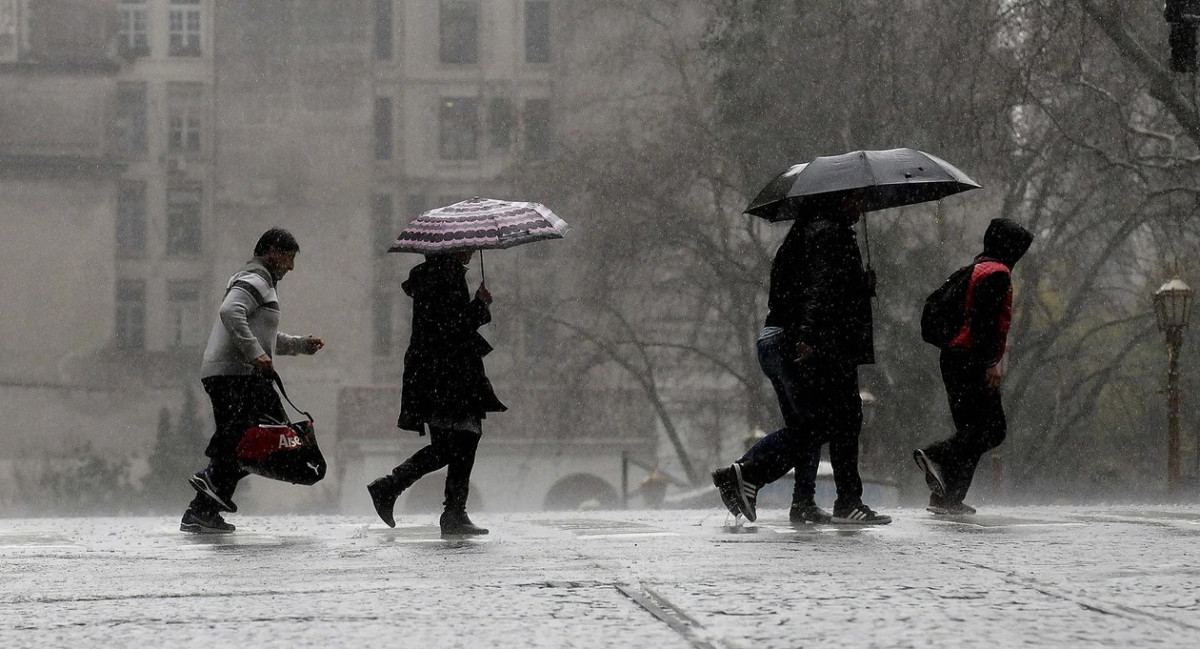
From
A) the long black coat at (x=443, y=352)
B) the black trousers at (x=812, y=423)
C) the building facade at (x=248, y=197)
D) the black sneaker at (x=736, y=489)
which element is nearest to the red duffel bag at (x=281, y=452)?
the long black coat at (x=443, y=352)

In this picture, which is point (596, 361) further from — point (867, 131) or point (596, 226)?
point (867, 131)

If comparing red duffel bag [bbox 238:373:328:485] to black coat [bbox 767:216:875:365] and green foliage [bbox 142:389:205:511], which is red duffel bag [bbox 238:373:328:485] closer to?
black coat [bbox 767:216:875:365]

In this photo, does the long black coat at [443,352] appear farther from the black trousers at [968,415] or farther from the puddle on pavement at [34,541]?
the black trousers at [968,415]

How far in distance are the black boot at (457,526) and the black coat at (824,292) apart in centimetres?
190

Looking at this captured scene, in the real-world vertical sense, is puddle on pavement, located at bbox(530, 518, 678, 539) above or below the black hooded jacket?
below

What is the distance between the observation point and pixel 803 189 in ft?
30.8

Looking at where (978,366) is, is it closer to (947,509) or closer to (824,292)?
(947,509)

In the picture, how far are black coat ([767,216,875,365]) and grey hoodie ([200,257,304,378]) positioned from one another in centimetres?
258

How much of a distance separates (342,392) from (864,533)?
5619 centimetres

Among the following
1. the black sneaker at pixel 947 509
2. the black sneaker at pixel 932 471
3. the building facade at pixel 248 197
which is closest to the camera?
the black sneaker at pixel 932 471

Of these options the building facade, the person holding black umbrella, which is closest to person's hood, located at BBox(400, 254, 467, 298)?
the person holding black umbrella

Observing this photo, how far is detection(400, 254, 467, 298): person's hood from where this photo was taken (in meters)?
9.41

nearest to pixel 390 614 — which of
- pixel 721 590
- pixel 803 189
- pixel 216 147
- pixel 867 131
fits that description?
pixel 721 590

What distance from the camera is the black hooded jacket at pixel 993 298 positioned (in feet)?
32.3
